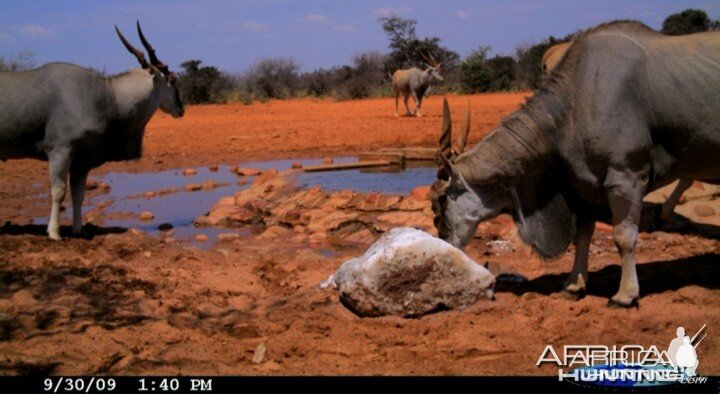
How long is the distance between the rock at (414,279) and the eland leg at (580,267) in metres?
0.89

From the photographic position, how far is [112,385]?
429cm

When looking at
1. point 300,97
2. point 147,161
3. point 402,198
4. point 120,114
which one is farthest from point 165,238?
point 300,97

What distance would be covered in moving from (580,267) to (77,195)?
19.8 ft

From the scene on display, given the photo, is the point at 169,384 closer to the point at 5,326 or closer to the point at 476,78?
the point at 5,326

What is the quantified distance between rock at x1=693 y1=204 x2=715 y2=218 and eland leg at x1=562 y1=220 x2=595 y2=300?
108 inches

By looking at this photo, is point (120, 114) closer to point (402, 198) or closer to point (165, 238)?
point (165, 238)

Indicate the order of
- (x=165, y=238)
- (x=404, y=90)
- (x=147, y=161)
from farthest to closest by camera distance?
(x=404, y=90), (x=147, y=161), (x=165, y=238)

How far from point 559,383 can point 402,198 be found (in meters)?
5.25

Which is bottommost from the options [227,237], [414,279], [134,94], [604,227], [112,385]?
[227,237]

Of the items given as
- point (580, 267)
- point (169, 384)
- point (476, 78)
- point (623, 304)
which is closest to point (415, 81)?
point (476, 78)

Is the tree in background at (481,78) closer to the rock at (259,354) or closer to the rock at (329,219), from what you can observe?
the rock at (329,219)

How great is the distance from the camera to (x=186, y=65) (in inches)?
1697

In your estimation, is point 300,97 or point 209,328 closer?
point 209,328

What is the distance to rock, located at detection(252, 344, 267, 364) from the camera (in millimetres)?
4871
